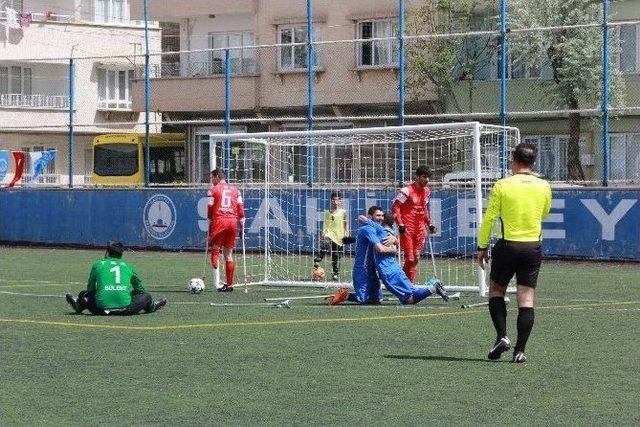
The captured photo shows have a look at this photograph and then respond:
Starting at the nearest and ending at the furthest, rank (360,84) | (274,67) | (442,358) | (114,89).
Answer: (442,358), (360,84), (274,67), (114,89)

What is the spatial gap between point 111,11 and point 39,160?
26.9 metres

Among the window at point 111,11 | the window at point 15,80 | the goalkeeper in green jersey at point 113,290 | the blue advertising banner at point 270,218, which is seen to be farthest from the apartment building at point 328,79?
the window at point 111,11


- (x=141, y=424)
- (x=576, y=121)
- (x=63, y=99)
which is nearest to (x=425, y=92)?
(x=576, y=121)

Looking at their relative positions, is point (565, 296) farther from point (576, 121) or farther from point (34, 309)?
point (576, 121)

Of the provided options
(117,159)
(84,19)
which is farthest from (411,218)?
(84,19)

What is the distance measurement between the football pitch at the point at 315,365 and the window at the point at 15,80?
42597mm

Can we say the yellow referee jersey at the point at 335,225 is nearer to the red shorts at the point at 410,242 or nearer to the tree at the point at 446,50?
the red shorts at the point at 410,242

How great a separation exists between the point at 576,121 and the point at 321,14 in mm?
18073

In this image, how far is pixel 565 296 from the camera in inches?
854

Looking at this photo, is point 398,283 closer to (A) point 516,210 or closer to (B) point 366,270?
(B) point 366,270

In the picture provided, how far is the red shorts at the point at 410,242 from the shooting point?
22078 millimetres

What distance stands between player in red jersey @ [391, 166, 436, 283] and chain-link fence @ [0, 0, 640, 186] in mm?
4341

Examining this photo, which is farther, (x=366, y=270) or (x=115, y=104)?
(x=115, y=104)

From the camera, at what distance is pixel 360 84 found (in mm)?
42062
